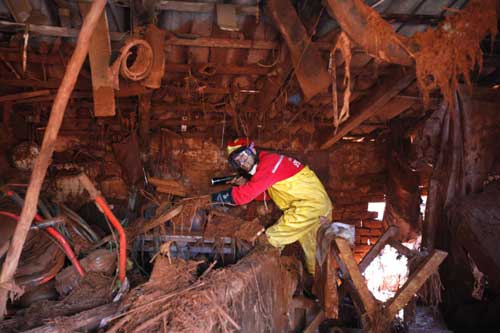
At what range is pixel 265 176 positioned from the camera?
14.5 feet

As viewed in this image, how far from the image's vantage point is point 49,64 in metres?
3.98

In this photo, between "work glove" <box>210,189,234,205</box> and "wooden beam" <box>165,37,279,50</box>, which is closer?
"wooden beam" <box>165,37,279,50</box>

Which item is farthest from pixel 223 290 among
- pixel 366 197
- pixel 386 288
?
pixel 386 288

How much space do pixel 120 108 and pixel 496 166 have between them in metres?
5.15

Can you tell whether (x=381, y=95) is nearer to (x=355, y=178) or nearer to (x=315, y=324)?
(x=315, y=324)

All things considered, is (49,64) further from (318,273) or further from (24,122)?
(318,273)

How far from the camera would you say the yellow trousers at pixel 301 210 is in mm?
4242

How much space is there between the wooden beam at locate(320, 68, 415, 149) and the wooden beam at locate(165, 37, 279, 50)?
1475 millimetres

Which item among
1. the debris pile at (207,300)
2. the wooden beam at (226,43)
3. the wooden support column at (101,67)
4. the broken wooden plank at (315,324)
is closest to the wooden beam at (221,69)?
the wooden beam at (226,43)

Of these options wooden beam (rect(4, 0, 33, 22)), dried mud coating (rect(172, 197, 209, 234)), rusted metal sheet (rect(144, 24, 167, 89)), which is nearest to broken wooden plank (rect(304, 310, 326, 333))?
dried mud coating (rect(172, 197, 209, 234))

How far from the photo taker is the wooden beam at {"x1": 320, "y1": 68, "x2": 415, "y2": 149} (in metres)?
3.90

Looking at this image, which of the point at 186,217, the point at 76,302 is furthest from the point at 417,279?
the point at 76,302

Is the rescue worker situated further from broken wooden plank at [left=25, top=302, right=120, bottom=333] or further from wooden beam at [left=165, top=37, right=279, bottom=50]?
broken wooden plank at [left=25, top=302, right=120, bottom=333]

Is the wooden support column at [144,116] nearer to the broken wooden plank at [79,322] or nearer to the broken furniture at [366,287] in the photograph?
the broken wooden plank at [79,322]
